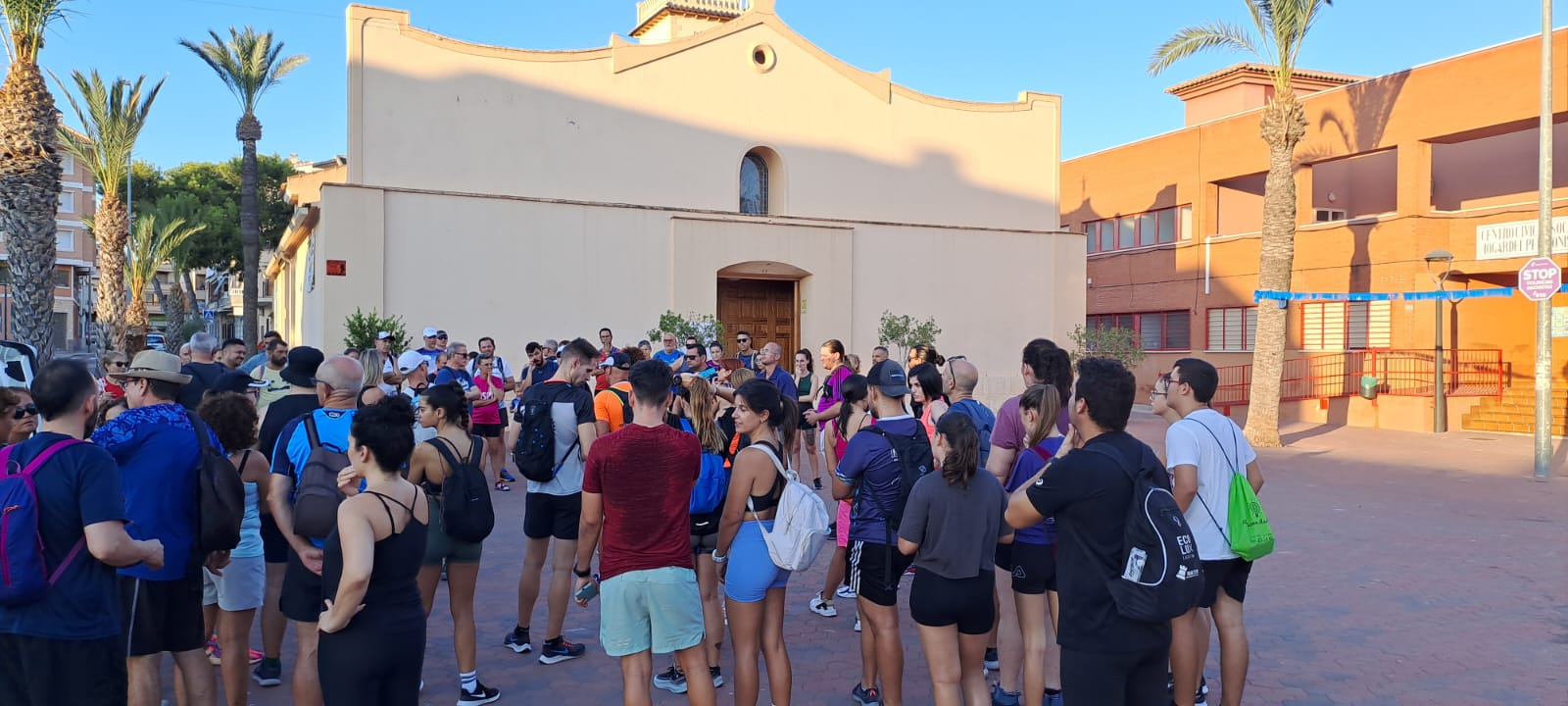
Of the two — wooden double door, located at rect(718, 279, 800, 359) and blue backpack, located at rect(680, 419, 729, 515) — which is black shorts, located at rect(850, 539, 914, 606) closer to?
blue backpack, located at rect(680, 419, 729, 515)

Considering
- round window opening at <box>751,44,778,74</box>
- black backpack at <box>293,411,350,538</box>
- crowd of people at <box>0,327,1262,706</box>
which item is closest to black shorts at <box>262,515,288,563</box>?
crowd of people at <box>0,327,1262,706</box>

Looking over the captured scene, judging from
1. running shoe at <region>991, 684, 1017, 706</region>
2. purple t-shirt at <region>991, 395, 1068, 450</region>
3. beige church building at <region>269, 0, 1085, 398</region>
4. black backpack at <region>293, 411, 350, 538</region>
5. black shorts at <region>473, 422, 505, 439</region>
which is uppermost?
beige church building at <region>269, 0, 1085, 398</region>

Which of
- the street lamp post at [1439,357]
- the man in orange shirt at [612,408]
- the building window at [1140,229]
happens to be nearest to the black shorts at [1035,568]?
the man in orange shirt at [612,408]

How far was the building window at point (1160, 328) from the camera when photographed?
29844 mm

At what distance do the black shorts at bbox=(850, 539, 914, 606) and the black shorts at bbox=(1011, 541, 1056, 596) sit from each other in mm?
602

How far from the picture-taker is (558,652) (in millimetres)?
6105

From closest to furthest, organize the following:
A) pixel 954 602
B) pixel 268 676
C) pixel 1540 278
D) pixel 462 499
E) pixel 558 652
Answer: pixel 954 602
pixel 462 499
pixel 268 676
pixel 558 652
pixel 1540 278

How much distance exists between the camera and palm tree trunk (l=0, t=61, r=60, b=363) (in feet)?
41.3

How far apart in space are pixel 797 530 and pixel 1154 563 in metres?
1.71

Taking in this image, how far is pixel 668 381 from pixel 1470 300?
25.2 metres

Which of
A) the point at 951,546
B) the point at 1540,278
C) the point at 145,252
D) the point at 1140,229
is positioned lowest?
the point at 951,546

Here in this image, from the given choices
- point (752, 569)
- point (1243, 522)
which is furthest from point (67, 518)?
point (1243, 522)

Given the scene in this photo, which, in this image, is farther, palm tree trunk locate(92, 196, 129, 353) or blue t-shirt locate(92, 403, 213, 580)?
palm tree trunk locate(92, 196, 129, 353)

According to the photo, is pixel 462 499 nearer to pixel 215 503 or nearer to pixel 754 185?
pixel 215 503
